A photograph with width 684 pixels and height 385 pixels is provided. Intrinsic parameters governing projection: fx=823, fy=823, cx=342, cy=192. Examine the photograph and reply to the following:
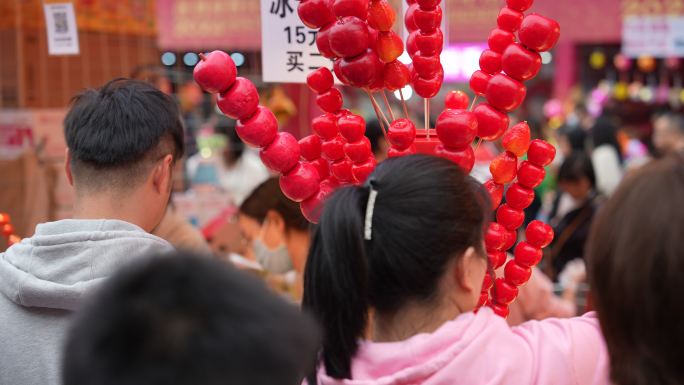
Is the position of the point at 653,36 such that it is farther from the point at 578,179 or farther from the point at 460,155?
the point at 460,155

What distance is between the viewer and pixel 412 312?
1192 millimetres

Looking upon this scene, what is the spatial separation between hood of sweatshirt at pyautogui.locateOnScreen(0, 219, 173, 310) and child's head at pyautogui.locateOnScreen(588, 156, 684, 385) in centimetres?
79

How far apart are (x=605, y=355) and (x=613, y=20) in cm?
768

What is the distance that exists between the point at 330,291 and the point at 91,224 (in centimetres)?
55

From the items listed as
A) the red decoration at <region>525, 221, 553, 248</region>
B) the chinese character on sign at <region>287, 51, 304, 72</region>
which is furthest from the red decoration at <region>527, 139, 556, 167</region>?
the chinese character on sign at <region>287, 51, 304, 72</region>

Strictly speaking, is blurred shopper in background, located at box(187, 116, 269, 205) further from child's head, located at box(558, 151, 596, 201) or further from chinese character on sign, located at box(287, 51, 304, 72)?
chinese character on sign, located at box(287, 51, 304, 72)

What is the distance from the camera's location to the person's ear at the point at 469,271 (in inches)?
46.9

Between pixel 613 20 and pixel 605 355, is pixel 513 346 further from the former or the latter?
pixel 613 20

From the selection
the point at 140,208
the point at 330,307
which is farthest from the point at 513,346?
the point at 140,208

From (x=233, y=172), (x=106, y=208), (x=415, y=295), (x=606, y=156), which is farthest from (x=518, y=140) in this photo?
(x=606, y=156)

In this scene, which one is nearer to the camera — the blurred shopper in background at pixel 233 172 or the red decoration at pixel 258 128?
the red decoration at pixel 258 128

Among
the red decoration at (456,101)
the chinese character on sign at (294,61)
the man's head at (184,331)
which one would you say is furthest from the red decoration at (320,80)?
the man's head at (184,331)

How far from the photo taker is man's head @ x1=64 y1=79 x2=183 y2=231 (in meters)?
1.56

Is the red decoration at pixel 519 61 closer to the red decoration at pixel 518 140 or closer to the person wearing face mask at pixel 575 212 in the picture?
the red decoration at pixel 518 140
